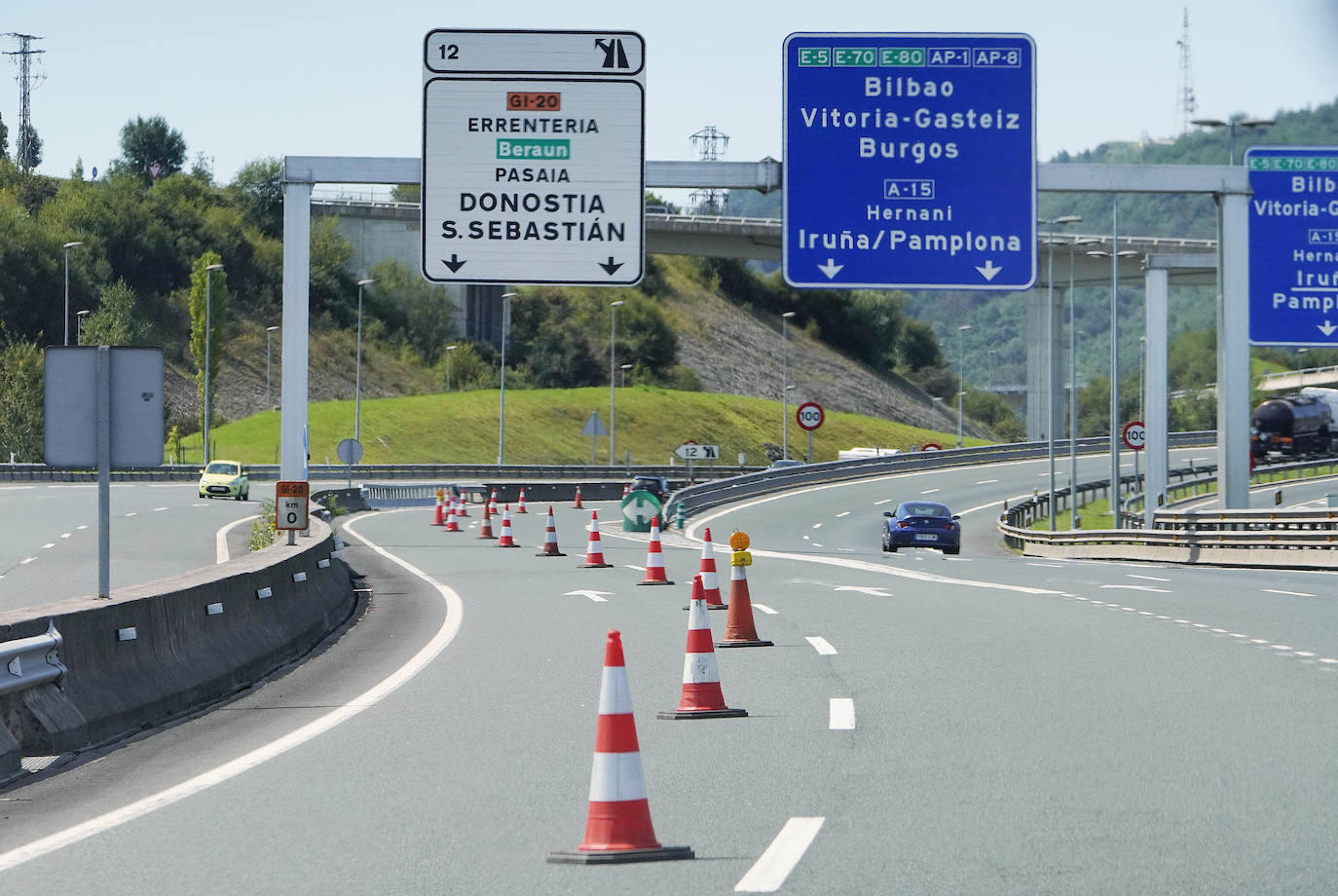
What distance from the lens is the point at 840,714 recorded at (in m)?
11.0

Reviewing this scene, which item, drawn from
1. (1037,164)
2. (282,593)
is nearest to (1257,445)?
(1037,164)

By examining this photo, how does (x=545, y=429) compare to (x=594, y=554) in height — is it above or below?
above

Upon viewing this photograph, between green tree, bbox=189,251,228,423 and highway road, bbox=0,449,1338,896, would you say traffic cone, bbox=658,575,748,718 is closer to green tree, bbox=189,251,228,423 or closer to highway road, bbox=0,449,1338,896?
highway road, bbox=0,449,1338,896

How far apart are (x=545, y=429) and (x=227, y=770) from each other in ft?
328

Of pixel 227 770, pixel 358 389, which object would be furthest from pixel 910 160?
pixel 358 389

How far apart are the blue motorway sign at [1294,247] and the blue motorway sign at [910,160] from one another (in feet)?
17.3

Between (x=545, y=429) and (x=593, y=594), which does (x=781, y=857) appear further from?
(x=545, y=429)

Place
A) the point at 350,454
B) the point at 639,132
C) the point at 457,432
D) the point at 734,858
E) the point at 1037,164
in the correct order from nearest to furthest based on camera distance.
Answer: the point at 734,858 → the point at 639,132 → the point at 1037,164 → the point at 350,454 → the point at 457,432

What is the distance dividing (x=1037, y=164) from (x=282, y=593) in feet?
46.2

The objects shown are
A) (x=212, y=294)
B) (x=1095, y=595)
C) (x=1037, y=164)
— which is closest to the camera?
(x=1095, y=595)

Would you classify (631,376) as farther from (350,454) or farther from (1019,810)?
(1019,810)

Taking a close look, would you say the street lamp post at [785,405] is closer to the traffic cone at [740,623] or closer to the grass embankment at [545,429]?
the grass embankment at [545,429]

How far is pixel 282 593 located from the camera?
54.1 ft

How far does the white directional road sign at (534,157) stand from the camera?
2375 centimetres
